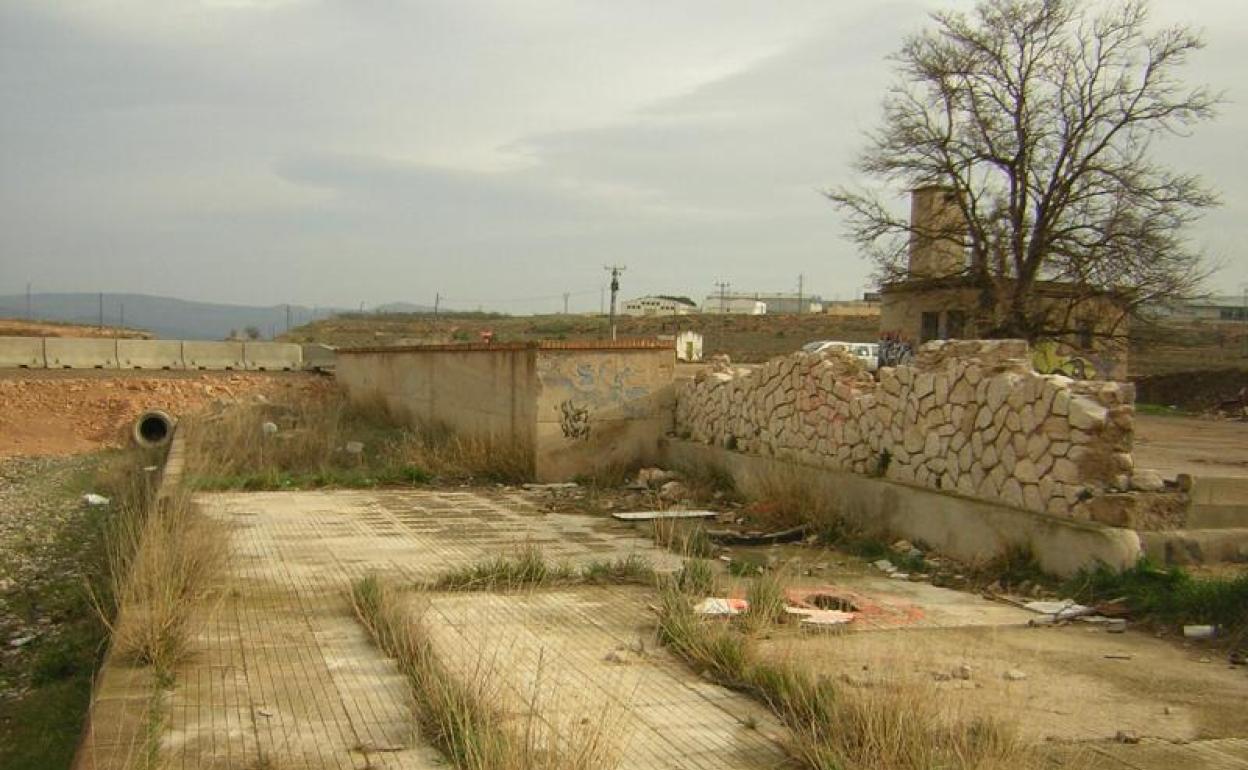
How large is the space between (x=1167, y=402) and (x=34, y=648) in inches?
1335

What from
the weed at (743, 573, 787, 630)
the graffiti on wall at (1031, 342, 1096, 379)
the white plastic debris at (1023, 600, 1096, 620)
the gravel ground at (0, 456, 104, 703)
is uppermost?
the graffiti on wall at (1031, 342, 1096, 379)

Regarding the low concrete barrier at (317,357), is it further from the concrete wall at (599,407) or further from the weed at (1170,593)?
the weed at (1170,593)

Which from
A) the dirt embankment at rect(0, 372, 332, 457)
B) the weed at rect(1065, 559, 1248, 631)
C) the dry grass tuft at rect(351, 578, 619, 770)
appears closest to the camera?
the dry grass tuft at rect(351, 578, 619, 770)

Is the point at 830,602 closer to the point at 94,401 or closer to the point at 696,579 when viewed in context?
the point at 696,579

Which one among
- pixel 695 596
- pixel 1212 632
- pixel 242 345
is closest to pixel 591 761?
pixel 695 596

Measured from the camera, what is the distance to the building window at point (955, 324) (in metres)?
30.8

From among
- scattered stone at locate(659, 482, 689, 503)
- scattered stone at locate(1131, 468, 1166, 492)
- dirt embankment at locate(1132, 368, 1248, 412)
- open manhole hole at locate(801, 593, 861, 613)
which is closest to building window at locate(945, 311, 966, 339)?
dirt embankment at locate(1132, 368, 1248, 412)

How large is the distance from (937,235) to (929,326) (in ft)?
12.0

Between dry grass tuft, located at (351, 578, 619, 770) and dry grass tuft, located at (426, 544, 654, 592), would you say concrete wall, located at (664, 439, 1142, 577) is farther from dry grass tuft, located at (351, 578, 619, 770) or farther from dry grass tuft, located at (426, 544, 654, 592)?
dry grass tuft, located at (351, 578, 619, 770)

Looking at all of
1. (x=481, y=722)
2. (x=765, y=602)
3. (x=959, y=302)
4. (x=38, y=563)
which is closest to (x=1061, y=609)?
(x=765, y=602)

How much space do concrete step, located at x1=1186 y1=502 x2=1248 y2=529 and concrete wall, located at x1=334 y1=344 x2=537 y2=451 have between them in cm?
917

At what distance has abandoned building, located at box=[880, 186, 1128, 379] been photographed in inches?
1125

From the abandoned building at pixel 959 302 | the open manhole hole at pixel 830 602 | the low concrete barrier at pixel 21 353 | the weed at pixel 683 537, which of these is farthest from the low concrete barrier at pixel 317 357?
the open manhole hole at pixel 830 602

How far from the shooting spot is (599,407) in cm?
1609
